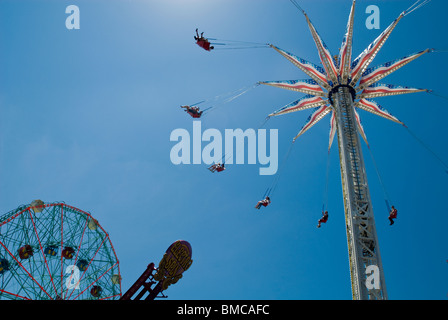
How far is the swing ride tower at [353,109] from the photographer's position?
22188mm

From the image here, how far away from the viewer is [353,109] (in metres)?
28.2

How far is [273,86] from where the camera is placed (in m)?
31.2

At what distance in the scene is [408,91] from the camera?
29453 millimetres

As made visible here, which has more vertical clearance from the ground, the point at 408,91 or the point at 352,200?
the point at 408,91

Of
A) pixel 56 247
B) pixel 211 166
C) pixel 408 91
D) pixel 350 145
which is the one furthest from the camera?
pixel 56 247

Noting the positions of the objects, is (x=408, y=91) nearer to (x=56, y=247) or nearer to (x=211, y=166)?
(x=211, y=166)

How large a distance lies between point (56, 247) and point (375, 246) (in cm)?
2783

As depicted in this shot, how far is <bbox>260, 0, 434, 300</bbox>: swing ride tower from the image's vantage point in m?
22.2

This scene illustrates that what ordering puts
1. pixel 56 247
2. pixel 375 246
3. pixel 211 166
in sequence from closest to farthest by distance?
1. pixel 375 246
2. pixel 211 166
3. pixel 56 247
